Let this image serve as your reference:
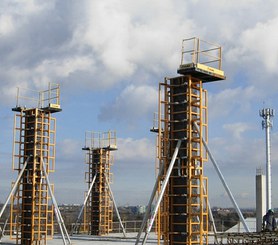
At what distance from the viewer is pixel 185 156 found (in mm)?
24766

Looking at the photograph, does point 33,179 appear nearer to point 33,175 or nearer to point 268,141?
point 33,175

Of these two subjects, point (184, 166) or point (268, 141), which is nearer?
point (184, 166)

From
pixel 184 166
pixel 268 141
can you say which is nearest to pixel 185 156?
pixel 184 166

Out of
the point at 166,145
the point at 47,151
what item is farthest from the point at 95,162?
the point at 166,145

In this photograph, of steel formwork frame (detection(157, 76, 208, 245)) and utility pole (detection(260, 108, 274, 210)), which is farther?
utility pole (detection(260, 108, 274, 210))

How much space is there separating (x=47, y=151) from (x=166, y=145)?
10681 millimetres

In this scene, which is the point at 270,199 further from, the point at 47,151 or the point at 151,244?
the point at 47,151

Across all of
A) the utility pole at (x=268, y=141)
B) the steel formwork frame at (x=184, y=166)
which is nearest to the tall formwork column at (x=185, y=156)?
the steel formwork frame at (x=184, y=166)

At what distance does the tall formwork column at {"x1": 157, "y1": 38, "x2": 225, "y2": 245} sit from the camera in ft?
80.1

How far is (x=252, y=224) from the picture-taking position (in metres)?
50.0

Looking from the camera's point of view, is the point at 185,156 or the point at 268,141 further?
the point at 268,141

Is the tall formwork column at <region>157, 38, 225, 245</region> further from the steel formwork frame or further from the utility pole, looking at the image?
the utility pole

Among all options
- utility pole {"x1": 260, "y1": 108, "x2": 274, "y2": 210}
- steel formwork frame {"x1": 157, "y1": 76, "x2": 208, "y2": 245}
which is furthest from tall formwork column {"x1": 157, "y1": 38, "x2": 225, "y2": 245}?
utility pole {"x1": 260, "y1": 108, "x2": 274, "y2": 210}

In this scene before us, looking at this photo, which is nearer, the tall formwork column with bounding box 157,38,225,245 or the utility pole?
the tall formwork column with bounding box 157,38,225,245
